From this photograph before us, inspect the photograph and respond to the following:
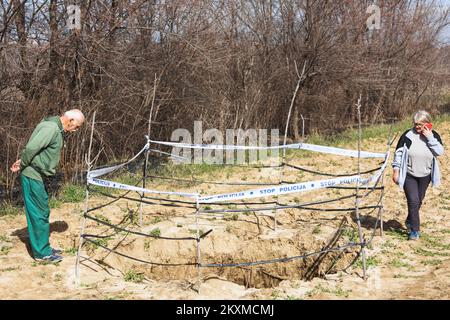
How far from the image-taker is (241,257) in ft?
21.6

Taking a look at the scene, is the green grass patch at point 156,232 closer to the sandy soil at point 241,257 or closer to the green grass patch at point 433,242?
the sandy soil at point 241,257

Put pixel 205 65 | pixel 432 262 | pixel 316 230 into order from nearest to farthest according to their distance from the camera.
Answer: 1. pixel 432 262
2. pixel 316 230
3. pixel 205 65

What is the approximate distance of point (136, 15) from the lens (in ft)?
30.8

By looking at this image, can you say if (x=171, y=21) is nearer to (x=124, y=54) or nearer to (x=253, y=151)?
(x=124, y=54)

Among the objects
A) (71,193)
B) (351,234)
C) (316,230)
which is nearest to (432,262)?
(351,234)

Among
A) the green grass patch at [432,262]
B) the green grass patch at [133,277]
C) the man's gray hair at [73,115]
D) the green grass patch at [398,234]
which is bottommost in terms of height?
the green grass patch at [133,277]

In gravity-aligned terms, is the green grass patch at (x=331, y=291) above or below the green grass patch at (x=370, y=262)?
below

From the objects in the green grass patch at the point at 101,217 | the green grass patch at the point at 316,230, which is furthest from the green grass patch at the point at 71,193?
the green grass patch at the point at 316,230

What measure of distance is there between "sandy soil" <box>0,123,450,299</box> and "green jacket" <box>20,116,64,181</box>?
3.61 feet

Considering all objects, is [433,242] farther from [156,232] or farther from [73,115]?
[73,115]

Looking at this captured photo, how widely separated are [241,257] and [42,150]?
286 centimetres

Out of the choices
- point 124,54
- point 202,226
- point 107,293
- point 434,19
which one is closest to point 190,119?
point 124,54

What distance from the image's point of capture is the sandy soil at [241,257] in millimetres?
5039

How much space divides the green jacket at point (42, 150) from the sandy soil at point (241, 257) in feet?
3.61
